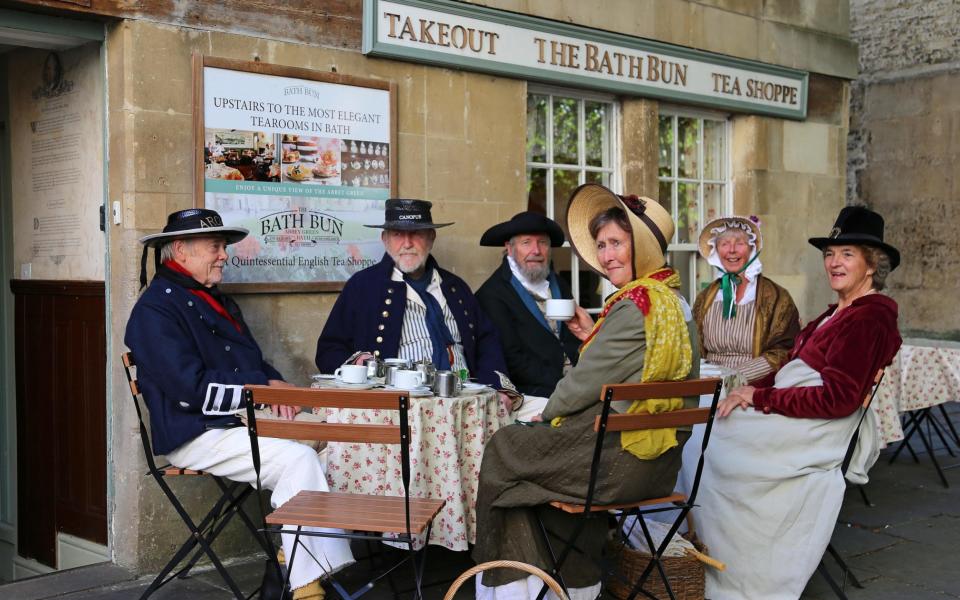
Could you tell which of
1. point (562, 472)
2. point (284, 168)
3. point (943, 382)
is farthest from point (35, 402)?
point (943, 382)

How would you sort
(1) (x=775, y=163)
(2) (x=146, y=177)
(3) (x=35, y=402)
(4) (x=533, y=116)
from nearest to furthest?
(2) (x=146, y=177) → (3) (x=35, y=402) → (4) (x=533, y=116) → (1) (x=775, y=163)

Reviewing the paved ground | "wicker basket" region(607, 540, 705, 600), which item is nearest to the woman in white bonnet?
the paved ground

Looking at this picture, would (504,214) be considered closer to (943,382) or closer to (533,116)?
(533,116)

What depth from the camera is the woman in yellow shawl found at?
12.8 ft

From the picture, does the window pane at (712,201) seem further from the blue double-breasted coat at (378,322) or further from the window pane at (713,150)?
the blue double-breasted coat at (378,322)

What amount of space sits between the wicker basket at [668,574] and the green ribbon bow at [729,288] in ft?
6.95

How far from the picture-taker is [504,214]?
671 cm

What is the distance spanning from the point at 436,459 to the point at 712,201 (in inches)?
194

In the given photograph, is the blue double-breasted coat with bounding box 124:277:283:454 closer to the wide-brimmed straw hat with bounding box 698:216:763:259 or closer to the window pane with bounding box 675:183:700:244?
the wide-brimmed straw hat with bounding box 698:216:763:259

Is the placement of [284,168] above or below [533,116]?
below

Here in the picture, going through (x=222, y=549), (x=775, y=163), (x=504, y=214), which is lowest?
(x=222, y=549)

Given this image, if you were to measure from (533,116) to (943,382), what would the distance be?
3.50m

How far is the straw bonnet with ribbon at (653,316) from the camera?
3867mm

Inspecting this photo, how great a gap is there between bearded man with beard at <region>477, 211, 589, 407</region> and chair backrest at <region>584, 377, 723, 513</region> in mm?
1888
